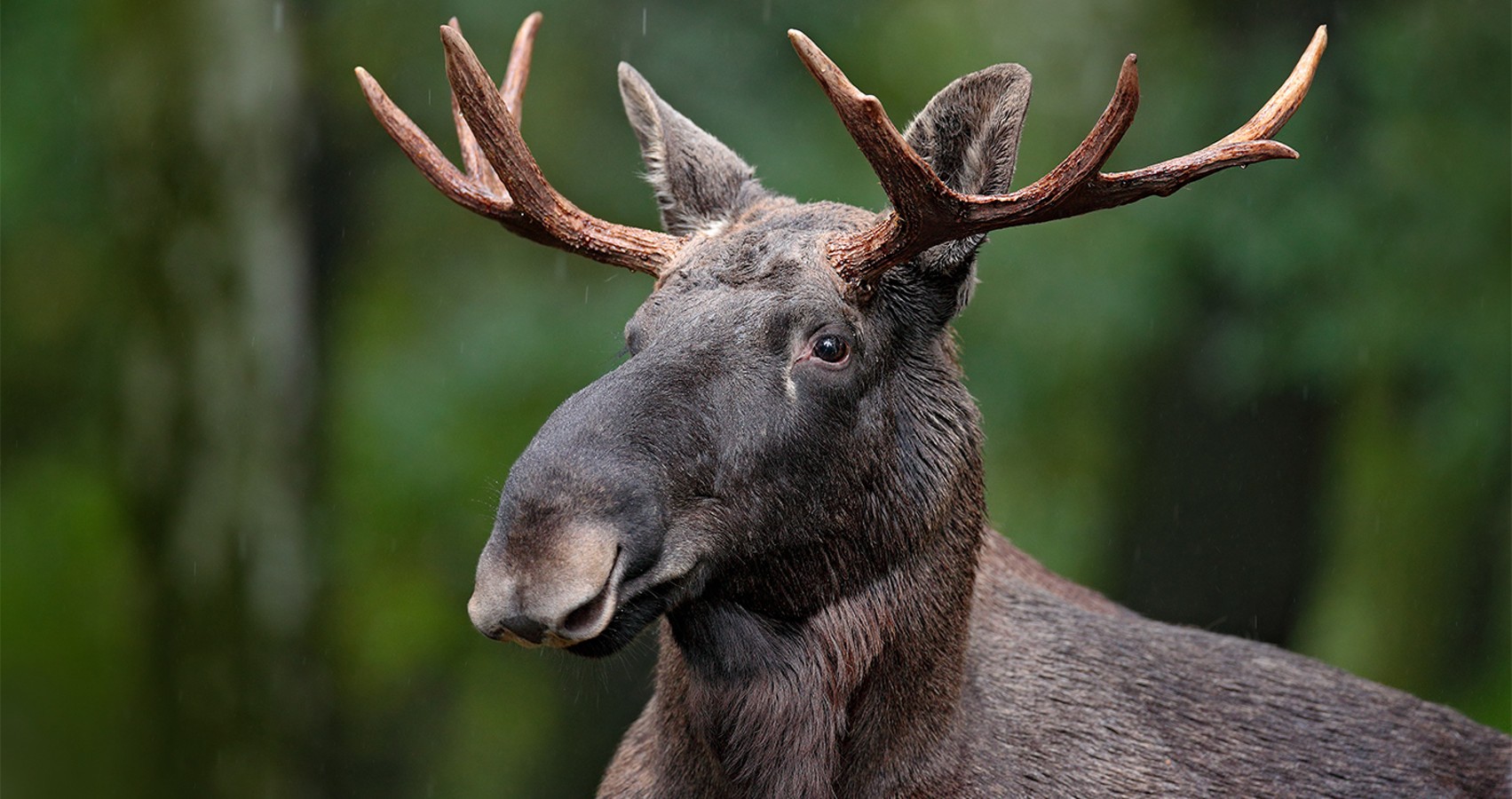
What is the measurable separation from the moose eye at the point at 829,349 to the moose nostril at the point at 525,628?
1.04 m

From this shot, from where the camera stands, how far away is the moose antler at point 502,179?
3953 millimetres

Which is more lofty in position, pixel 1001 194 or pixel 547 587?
pixel 1001 194

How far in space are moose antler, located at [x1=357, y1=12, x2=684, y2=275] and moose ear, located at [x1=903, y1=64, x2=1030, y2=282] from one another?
760 mm

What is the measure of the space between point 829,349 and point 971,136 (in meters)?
0.72

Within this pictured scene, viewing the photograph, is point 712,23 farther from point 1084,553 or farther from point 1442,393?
point 1442,393

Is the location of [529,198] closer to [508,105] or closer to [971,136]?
[508,105]

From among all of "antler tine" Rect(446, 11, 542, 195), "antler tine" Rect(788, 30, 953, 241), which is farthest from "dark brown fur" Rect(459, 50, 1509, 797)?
"antler tine" Rect(446, 11, 542, 195)

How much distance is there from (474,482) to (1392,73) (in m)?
6.05

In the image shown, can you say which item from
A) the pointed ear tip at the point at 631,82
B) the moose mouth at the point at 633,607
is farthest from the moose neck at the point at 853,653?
the pointed ear tip at the point at 631,82

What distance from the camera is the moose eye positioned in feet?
12.5

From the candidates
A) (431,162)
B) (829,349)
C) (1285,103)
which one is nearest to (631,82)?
(431,162)

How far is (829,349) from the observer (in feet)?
12.5

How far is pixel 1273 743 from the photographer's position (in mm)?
4566

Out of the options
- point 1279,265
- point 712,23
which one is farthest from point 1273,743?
point 712,23
